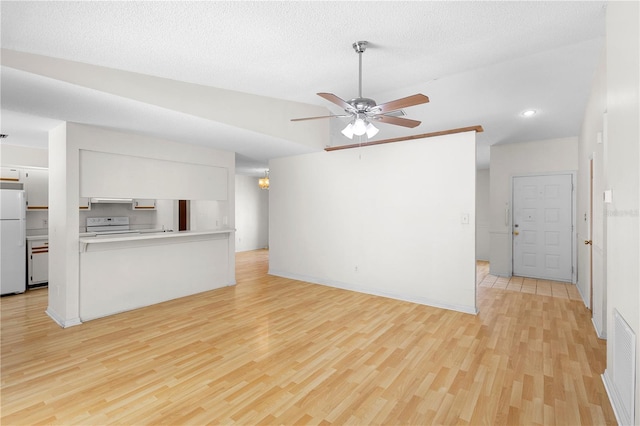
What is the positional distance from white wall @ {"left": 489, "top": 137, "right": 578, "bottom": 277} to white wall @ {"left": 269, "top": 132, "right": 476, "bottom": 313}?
8.98 feet

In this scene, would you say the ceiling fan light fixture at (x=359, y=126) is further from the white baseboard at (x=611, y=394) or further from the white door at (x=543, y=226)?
the white door at (x=543, y=226)

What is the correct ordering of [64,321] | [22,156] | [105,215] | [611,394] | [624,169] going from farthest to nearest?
[105,215], [22,156], [64,321], [611,394], [624,169]

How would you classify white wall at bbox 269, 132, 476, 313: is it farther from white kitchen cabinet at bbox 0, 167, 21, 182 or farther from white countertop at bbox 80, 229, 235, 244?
white kitchen cabinet at bbox 0, 167, 21, 182

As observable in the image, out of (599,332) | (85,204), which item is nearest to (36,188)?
(85,204)

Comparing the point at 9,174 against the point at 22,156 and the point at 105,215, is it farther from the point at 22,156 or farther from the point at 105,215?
the point at 105,215

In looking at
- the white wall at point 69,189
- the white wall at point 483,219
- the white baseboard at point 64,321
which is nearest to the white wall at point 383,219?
the white wall at point 69,189

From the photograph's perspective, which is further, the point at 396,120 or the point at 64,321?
the point at 64,321

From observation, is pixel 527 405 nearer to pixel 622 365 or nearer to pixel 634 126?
pixel 622 365

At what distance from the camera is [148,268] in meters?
4.28

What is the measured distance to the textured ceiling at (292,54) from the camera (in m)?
2.11

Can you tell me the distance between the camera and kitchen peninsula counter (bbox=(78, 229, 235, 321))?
372 cm

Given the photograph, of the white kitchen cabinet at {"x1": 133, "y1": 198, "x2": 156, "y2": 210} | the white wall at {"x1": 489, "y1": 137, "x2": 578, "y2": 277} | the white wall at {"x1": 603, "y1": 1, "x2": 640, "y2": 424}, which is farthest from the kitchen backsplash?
the white wall at {"x1": 489, "y1": 137, "x2": 578, "y2": 277}

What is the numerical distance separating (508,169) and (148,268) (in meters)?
6.63

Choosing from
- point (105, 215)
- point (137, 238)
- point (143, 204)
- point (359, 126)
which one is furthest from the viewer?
point (143, 204)
